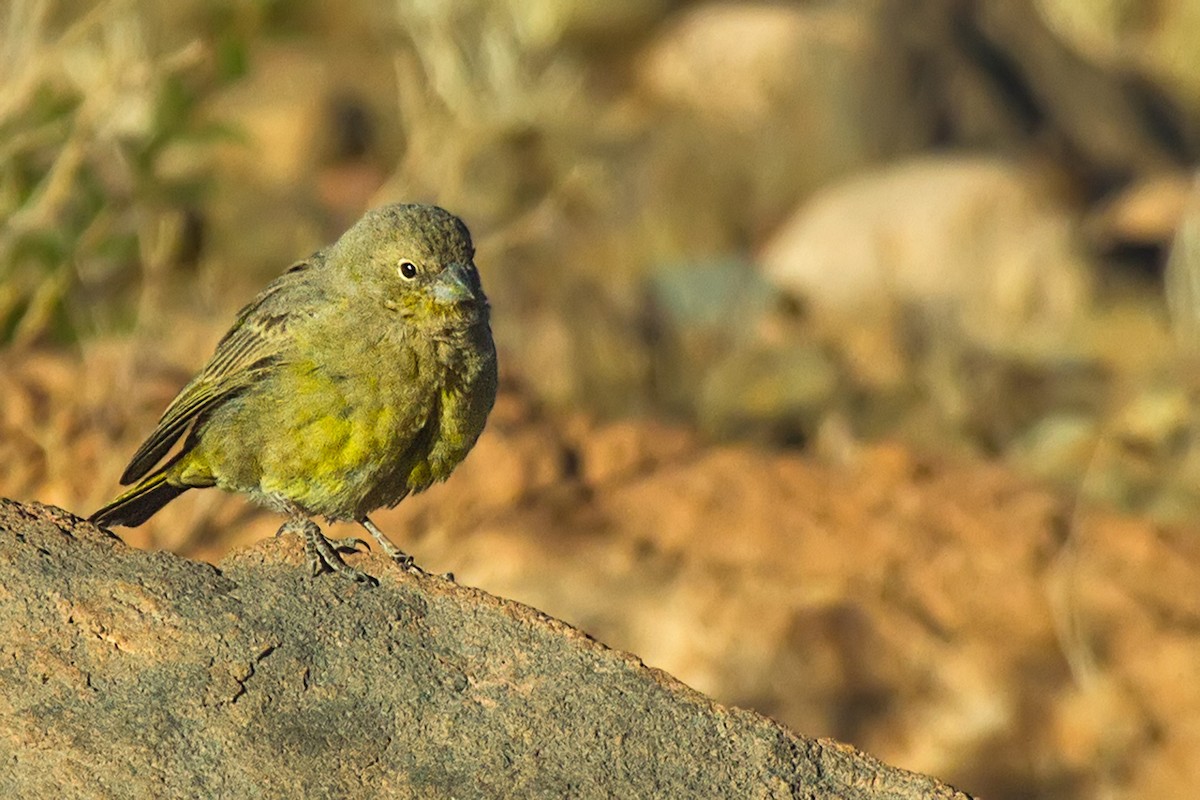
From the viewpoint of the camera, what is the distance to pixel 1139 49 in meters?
17.8

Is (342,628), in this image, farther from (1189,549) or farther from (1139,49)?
(1139,49)

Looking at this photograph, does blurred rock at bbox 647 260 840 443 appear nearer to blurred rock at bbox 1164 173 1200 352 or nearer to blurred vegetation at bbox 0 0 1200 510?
blurred vegetation at bbox 0 0 1200 510

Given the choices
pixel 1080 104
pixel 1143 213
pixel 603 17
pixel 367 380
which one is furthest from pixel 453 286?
pixel 603 17

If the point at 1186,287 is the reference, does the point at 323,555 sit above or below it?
below

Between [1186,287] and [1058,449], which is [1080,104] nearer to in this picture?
[1186,287]

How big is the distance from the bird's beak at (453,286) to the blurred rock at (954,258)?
7.19m

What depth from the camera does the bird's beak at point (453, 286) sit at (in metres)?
5.13

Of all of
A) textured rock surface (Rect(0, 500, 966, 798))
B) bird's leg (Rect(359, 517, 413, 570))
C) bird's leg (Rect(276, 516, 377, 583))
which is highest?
bird's leg (Rect(359, 517, 413, 570))

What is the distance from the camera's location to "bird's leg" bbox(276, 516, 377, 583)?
173 inches

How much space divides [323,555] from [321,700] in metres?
0.54

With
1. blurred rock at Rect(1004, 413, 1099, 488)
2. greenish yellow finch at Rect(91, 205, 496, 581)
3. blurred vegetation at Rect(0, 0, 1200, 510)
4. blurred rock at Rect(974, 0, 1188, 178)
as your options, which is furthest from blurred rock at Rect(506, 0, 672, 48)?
greenish yellow finch at Rect(91, 205, 496, 581)

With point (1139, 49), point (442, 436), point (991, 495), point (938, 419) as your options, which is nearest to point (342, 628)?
point (442, 436)

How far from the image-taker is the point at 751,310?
12.0 meters

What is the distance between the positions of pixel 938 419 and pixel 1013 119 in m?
5.57
